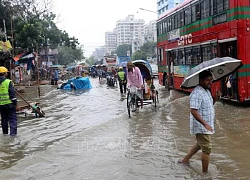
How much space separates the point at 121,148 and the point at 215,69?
262 centimetres

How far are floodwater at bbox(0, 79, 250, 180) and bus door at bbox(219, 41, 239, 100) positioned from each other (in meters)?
0.56

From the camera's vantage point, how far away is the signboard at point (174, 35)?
16.4 m

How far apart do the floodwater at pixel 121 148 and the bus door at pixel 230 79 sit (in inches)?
22.1

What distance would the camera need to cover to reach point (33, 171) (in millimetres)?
5621

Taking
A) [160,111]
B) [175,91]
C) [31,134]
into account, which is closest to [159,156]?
[31,134]

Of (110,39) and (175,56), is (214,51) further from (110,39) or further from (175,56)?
(110,39)

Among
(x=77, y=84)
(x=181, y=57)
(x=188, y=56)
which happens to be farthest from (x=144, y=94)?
(x=77, y=84)

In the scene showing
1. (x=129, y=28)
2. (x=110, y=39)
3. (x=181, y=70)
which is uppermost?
(x=129, y=28)

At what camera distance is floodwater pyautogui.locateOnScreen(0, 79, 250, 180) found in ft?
17.6

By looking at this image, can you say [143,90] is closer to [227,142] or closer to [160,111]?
[160,111]

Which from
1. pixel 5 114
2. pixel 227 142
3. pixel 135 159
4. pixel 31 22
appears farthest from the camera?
pixel 31 22

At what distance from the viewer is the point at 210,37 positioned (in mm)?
12547

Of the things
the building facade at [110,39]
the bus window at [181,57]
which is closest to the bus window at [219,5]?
the bus window at [181,57]

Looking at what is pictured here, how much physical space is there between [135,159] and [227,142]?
214cm
